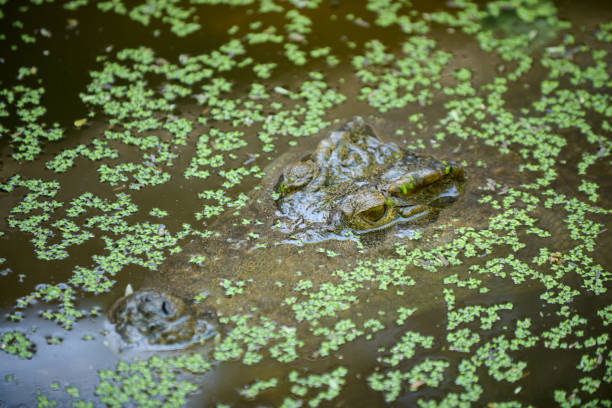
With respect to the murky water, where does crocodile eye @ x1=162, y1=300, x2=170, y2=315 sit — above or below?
above

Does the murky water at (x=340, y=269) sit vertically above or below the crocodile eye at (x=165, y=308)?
below

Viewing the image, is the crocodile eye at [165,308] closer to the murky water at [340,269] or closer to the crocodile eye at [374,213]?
the murky water at [340,269]

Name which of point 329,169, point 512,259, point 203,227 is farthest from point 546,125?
point 203,227

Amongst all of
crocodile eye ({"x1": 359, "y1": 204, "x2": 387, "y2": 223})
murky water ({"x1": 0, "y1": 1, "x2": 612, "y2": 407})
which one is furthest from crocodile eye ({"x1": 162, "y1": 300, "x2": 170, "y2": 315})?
crocodile eye ({"x1": 359, "y1": 204, "x2": 387, "y2": 223})

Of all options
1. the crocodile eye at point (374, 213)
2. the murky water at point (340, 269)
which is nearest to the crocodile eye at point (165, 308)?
the murky water at point (340, 269)

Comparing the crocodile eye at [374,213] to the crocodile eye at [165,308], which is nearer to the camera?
the crocodile eye at [165,308]

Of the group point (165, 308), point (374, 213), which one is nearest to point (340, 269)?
point (374, 213)

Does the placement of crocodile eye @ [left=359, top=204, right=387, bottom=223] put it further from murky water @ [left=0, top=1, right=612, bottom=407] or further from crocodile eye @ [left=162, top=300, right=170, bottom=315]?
crocodile eye @ [left=162, top=300, right=170, bottom=315]

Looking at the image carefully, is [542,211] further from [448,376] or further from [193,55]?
[193,55]
